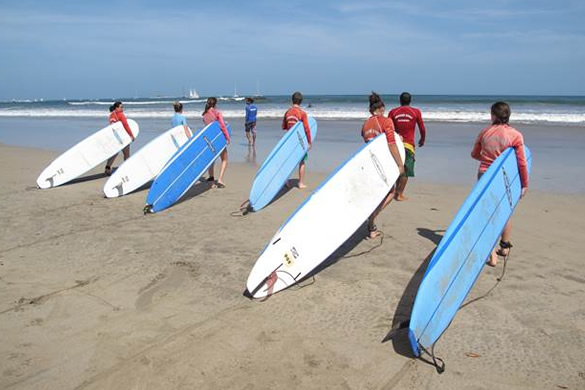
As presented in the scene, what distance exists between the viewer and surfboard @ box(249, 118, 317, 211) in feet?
20.7

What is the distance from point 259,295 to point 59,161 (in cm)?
630

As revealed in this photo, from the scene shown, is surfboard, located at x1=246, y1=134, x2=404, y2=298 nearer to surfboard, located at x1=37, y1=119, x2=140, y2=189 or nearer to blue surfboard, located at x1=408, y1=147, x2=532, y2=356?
blue surfboard, located at x1=408, y1=147, x2=532, y2=356

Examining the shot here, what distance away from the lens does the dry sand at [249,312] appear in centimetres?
270

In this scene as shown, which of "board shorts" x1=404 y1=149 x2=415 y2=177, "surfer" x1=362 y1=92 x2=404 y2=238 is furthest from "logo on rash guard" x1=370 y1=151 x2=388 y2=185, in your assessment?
"board shorts" x1=404 y1=149 x2=415 y2=177

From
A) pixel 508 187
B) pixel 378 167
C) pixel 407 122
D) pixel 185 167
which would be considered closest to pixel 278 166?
pixel 185 167

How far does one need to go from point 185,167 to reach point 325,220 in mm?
3573

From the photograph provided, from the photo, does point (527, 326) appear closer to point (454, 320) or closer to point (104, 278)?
point (454, 320)

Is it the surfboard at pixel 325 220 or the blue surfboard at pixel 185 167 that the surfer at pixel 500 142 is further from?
the blue surfboard at pixel 185 167

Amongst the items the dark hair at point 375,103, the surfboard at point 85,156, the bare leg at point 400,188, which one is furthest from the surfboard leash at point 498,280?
the surfboard at point 85,156

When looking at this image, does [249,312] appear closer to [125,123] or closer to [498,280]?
[498,280]

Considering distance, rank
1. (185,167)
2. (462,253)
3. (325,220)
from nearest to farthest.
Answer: (462,253) < (325,220) < (185,167)

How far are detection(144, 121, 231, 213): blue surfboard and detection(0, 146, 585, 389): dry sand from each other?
68 centimetres

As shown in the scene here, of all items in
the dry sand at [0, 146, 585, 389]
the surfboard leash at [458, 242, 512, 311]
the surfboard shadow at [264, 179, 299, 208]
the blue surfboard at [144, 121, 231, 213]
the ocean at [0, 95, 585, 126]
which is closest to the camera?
the dry sand at [0, 146, 585, 389]

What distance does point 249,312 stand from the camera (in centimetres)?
343
